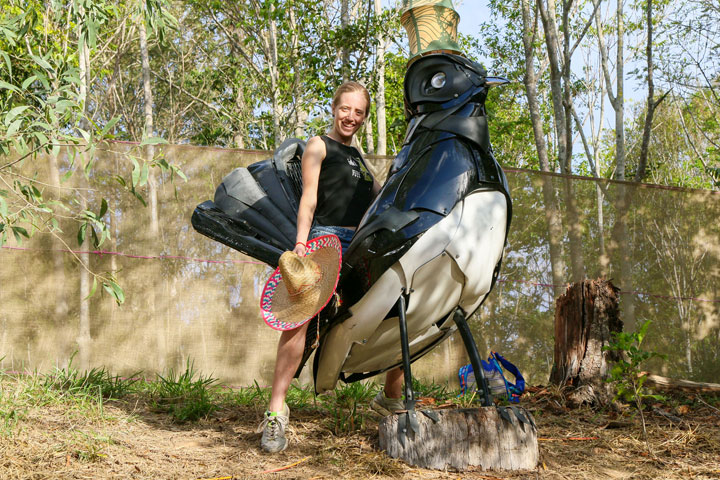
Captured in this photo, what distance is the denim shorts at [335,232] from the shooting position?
271cm

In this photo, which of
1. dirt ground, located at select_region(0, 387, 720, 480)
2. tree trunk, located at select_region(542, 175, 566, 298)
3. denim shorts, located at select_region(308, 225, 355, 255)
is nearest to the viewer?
dirt ground, located at select_region(0, 387, 720, 480)

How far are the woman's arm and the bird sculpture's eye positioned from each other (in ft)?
1.86

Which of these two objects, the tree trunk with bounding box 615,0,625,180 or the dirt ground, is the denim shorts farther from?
the tree trunk with bounding box 615,0,625,180

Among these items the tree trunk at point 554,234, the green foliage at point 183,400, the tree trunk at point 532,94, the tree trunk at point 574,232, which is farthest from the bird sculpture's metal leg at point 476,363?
the tree trunk at point 532,94

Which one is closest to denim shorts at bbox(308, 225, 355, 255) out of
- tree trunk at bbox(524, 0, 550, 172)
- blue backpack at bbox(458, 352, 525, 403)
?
blue backpack at bbox(458, 352, 525, 403)

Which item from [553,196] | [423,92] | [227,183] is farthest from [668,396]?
[227,183]

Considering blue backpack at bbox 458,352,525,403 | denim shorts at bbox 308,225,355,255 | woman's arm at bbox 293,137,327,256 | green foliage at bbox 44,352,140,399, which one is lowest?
blue backpack at bbox 458,352,525,403

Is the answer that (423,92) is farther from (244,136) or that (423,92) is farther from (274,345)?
(244,136)

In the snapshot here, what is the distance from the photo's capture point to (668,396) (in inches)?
174

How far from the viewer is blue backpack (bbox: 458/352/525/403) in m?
3.88

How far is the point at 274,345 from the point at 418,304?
7.44ft

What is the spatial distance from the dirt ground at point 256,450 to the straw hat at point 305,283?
0.57 meters

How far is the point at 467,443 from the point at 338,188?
3.99 ft

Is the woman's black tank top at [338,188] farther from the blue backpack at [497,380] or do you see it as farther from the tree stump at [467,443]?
the blue backpack at [497,380]
